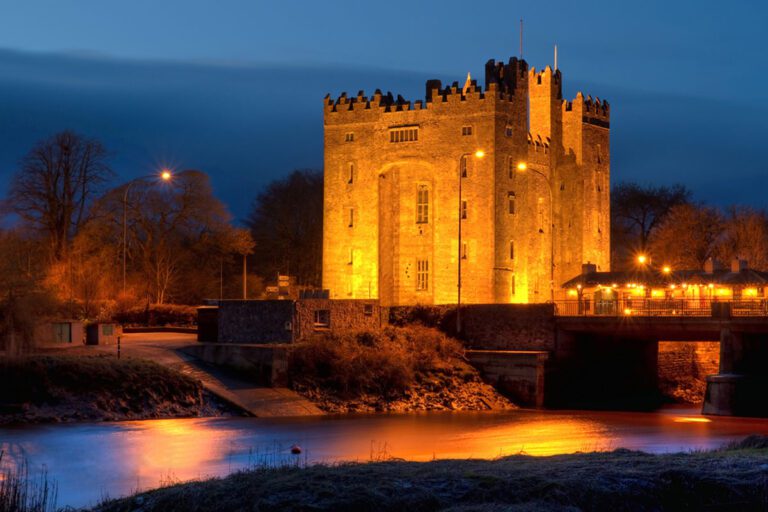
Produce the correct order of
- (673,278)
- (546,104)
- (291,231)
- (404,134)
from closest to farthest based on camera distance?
(404,134) → (673,278) → (546,104) → (291,231)

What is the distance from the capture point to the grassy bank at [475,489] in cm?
2030

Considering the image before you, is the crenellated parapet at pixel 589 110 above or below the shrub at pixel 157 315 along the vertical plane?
above

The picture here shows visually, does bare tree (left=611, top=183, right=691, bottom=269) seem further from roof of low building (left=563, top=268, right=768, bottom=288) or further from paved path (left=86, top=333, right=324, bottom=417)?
paved path (left=86, top=333, right=324, bottom=417)

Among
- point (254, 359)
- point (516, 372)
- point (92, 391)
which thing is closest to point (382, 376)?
point (254, 359)

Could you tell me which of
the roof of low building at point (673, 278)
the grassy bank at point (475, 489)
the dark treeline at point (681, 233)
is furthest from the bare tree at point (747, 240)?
the grassy bank at point (475, 489)

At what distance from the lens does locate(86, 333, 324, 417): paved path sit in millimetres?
45594

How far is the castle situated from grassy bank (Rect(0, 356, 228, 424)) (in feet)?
90.6

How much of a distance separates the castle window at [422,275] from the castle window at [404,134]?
25.1 ft

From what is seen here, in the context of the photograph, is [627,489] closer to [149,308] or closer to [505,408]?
[505,408]

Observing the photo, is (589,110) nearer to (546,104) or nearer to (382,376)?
(546,104)

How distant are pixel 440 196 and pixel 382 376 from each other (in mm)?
21766

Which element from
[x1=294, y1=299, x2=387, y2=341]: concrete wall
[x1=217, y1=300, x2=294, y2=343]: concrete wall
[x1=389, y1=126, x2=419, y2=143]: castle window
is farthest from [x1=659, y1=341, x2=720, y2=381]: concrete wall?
[x1=217, y1=300, x2=294, y2=343]: concrete wall

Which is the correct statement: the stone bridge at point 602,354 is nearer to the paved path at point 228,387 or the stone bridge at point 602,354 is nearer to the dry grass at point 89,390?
the paved path at point 228,387

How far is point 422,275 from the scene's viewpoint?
232ft
